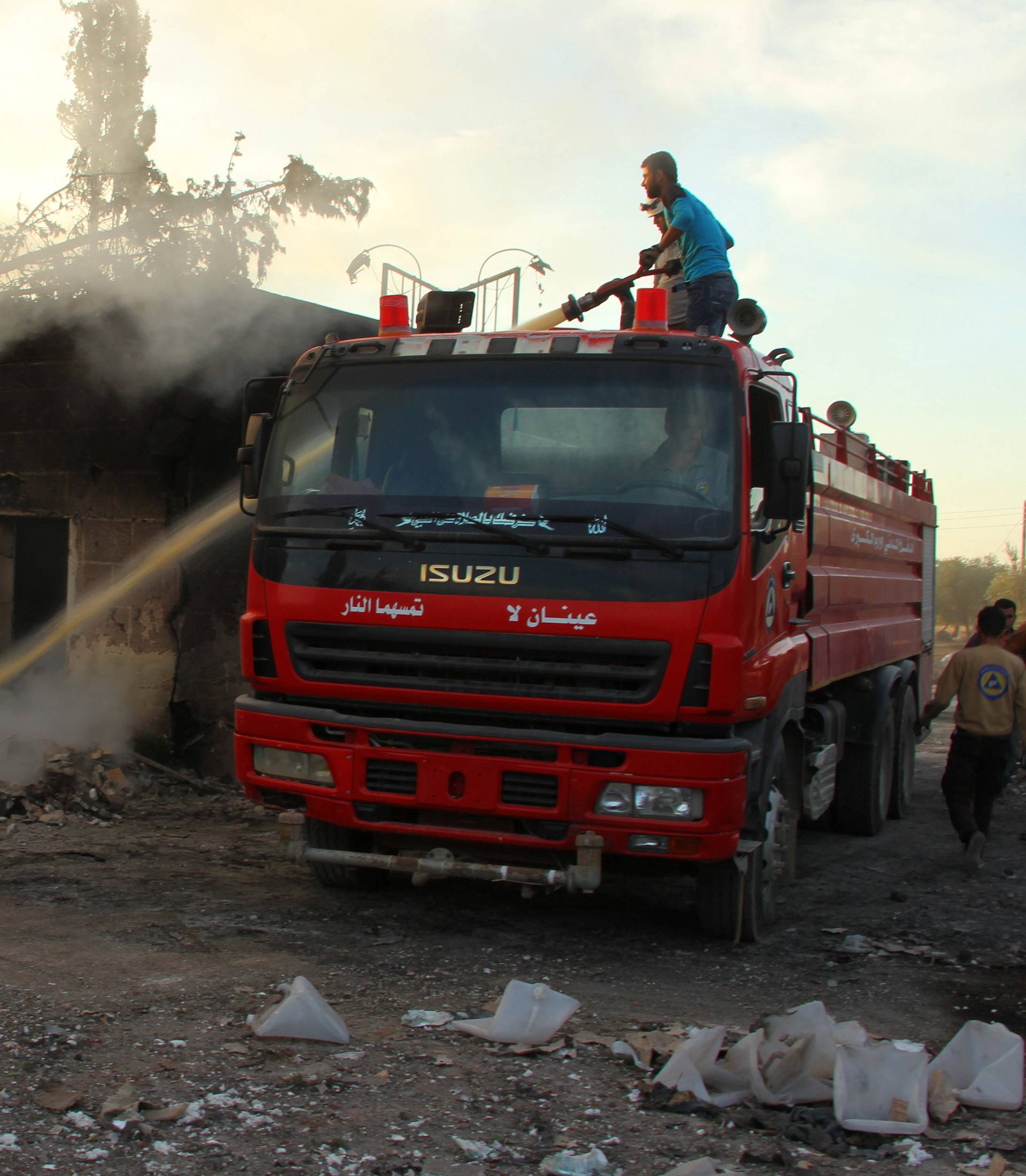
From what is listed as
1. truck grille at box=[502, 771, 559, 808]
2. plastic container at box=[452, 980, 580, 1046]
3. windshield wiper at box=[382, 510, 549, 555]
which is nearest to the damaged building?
windshield wiper at box=[382, 510, 549, 555]

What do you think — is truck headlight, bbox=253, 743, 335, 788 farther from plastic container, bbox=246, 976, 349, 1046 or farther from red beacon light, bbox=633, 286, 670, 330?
red beacon light, bbox=633, 286, 670, 330

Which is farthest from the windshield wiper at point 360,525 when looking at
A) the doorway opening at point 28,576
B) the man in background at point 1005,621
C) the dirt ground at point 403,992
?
the doorway opening at point 28,576

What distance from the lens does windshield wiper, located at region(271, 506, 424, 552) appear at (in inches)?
186

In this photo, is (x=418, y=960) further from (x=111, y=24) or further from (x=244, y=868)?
(x=111, y=24)

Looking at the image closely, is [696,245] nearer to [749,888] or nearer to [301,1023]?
[749,888]

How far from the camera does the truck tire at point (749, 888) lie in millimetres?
5004

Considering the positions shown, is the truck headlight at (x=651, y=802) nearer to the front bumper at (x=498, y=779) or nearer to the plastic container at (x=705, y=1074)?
the front bumper at (x=498, y=779)

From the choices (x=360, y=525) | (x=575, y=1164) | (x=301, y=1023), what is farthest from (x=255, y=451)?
(x=575, y=1164)

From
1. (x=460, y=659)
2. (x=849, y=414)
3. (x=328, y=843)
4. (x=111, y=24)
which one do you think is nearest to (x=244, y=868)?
(x=328, y=843)

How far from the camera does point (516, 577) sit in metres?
4.58

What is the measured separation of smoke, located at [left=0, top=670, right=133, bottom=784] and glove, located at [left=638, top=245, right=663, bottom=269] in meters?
4.67

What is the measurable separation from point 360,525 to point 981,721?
13.4 feet

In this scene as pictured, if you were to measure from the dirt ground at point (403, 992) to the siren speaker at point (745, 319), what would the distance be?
2779 mm

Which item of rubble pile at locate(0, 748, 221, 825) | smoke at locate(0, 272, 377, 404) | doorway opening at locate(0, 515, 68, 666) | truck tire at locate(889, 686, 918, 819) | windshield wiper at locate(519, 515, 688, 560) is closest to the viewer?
windshield wiper at locate(519, 515, 688, 560)
